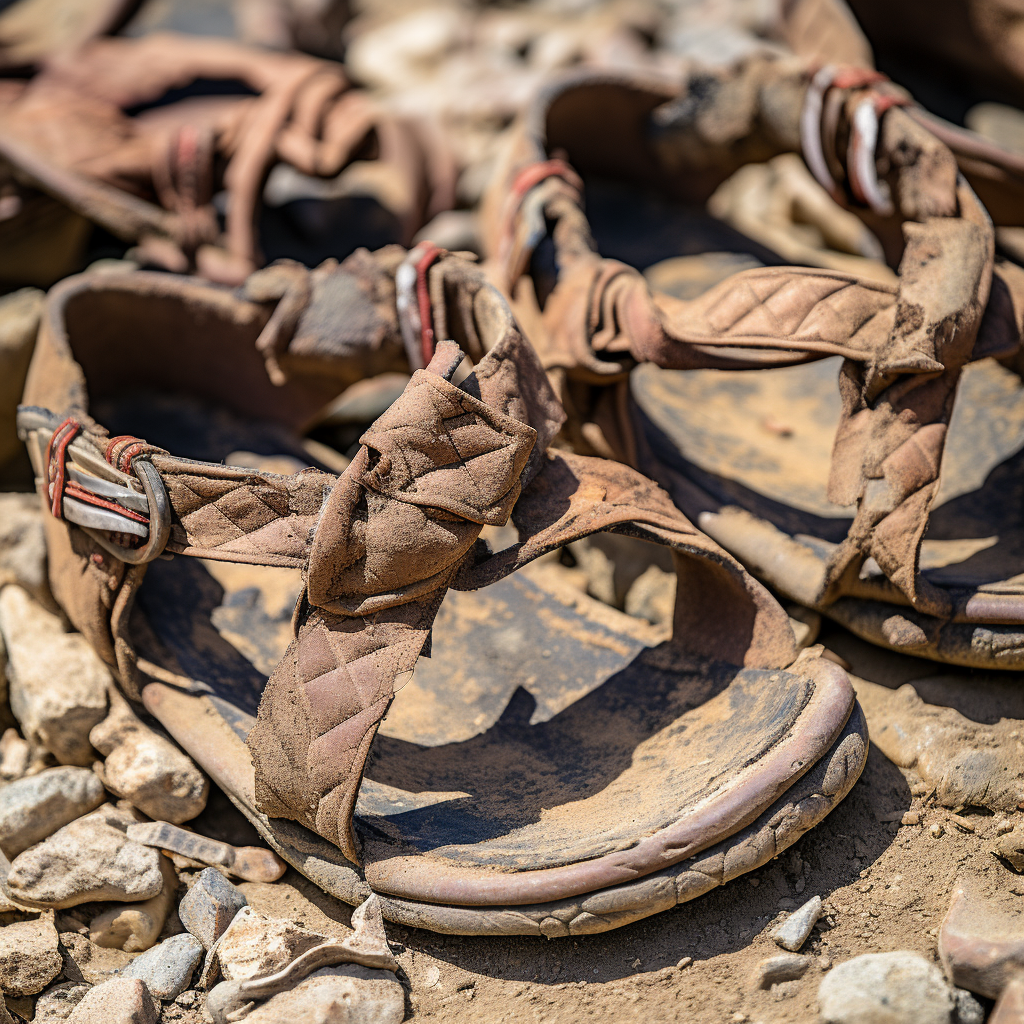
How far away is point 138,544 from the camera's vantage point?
1.73 meters

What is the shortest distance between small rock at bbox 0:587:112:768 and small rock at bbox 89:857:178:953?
0.34m

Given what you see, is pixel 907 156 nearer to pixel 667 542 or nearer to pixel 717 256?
pixel 717 256

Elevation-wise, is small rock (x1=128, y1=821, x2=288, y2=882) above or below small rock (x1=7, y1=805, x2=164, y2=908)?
below

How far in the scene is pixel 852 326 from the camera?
1.82 m

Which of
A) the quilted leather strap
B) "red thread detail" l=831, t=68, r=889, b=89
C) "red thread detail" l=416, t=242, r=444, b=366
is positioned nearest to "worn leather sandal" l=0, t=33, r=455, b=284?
"red thread detail" l=416, t=242, r=444, b=366

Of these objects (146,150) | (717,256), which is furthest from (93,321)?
(717,256)

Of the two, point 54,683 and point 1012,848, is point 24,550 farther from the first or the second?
point 1012,848

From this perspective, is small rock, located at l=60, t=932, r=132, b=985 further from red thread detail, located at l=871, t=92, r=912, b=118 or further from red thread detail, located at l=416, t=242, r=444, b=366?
red thread detail, located at l=871, t=92, r=912, b=118

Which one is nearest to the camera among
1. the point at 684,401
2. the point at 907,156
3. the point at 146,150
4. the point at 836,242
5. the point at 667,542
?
the point at 667,542

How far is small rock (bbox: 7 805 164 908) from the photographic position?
166 cm

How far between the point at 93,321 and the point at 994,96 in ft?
9.06

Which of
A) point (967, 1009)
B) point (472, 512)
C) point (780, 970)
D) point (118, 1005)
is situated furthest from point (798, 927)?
point (118, 1005)

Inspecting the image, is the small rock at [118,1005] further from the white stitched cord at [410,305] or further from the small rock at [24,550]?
the white stitched cord at [410,305]

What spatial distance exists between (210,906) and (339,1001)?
11.9 inches
